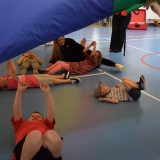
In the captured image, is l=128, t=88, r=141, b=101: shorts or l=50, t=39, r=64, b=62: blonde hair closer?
l=128, t=88, r=141, b=101: shorts

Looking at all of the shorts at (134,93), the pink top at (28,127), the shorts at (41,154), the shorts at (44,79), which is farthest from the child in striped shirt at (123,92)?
the shorts at (41,154)

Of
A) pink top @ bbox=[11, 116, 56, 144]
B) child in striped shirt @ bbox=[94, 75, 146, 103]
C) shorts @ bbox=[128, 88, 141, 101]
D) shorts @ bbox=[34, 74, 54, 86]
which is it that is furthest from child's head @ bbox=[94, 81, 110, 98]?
pink top @ bbox=[11, 116, 56, 144]

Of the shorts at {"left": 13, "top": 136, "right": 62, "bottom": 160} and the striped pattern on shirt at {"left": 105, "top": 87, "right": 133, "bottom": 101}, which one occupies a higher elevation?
the shorts at {"left": 13, "top": 136, "right": 62, "bottom": 160}

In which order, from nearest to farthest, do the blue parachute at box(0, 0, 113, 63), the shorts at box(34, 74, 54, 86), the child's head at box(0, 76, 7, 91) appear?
the blue parachute at box(0, 0, 113, 63) < the child's head at box(0, 76, 7, 91) < the shorts at box(34, 74, 54, 86)

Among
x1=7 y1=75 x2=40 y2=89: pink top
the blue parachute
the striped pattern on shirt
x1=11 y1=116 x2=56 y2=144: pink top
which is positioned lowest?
the striped pattern on shirt

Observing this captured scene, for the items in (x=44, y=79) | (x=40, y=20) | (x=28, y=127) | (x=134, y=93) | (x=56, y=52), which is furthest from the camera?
(x=56, y=52)

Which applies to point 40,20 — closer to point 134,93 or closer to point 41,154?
point 41,154

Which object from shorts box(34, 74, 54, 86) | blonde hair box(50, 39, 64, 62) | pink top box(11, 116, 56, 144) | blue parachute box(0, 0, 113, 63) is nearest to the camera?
blue parachute box(0, 0, 113, 63)

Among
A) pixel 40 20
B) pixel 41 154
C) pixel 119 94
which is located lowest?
pixel 119 94

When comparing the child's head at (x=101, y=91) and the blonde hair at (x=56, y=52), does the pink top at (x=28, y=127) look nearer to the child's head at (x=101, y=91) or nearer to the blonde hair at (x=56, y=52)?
the child's head at (x=101, y=91)

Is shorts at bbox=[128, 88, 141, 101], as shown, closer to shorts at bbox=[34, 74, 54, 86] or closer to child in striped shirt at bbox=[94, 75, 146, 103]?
child in striped shirt at bbox=[94, 75, 146, 103]

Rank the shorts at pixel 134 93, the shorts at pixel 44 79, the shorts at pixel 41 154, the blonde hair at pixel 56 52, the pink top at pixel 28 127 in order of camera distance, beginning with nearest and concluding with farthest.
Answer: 1. the shorts at pixel 41 154
2. the pink top at pixel 28 127
3. the shorts at pixel 134 93
4. the shorts at pixel 44 79
5. the blonde hair at pixel 56 52

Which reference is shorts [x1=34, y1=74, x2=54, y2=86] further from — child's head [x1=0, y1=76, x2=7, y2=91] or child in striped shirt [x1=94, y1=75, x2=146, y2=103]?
child in striped shirt [x1=94, y1=75, x2=146, y2=103]

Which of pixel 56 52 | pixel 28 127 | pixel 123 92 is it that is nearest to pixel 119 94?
pixel 123 92
